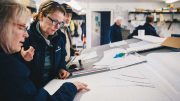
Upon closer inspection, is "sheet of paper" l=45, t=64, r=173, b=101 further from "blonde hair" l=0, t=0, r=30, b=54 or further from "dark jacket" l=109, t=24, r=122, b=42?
"dark jacket" l=109, t=24, r=122, b=42

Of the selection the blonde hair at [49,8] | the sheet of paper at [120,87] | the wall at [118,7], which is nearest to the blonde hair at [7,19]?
the sheet of paper at [120,87]

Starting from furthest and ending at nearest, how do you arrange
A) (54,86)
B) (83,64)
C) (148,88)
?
1. (83,64)
2. (54,86)
3. (148,88)

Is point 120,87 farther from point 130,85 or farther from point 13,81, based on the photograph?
point 13,81

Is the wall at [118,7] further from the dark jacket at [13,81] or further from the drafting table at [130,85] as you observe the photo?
the dark jacket at [13,81]

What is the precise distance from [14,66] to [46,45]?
0.80 m

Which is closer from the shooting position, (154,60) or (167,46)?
(154,60)

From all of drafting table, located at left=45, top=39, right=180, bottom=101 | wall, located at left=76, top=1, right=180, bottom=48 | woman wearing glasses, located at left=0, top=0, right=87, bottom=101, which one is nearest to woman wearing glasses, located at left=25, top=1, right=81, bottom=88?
drafting table, located at left=45, top=39, right=180, bottom=101

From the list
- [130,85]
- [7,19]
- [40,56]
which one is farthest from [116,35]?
[7,19]

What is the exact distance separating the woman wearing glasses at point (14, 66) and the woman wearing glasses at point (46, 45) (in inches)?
20.1

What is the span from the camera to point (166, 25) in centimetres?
916

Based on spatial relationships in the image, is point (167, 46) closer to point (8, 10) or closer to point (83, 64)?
point (83, 64)

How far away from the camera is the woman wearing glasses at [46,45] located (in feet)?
5.32

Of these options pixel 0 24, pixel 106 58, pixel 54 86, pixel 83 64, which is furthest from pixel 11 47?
pixel 106 58

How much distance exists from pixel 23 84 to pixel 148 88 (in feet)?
1.96
